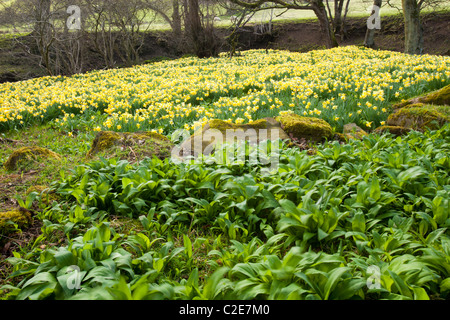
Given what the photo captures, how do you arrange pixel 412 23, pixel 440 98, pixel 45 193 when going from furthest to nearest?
pixel 412 23 → pixel 440 98 → pixel 45 193

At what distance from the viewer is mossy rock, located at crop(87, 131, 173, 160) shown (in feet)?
13.6

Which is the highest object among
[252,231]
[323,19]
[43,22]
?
[323,19]

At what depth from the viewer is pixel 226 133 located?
4.36 meters

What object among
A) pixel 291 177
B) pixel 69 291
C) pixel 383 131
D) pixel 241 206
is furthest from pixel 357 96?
pixel 69 291

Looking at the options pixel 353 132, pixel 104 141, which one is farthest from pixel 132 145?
pixel 353 132

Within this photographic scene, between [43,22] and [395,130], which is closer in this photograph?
[395,130]

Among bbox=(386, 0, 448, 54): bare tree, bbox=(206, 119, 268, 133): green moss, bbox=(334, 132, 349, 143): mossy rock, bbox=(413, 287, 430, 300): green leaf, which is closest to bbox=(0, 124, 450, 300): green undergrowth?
bbox=(413, 287, 430, 300): green leaf

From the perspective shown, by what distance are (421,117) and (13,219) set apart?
204 inches

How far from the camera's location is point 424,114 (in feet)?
15.1

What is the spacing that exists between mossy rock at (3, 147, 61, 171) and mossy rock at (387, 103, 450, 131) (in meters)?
4.94

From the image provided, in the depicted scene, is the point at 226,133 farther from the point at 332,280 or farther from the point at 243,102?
the point at 332,280
